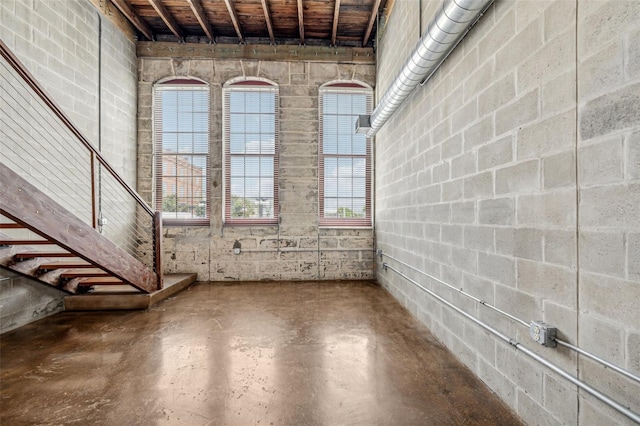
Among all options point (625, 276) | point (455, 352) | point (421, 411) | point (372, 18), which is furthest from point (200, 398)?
point (372, 18)

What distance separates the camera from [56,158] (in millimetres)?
3711

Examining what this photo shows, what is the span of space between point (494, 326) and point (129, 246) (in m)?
5.78

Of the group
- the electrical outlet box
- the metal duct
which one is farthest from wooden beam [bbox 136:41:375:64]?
the electrical outlet box

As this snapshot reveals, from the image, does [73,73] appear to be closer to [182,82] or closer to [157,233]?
[182,82]

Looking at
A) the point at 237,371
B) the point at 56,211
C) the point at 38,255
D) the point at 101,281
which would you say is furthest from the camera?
the point at 101,281

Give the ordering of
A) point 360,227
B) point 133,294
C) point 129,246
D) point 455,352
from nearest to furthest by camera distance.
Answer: point 455,352, point 133,294, point 129,246, point 360,227

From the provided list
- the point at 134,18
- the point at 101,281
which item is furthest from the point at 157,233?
the point at 134,18

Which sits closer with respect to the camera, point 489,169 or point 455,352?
point 489,169

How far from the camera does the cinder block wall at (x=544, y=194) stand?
51.7 inches

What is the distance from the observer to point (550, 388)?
1.69 metres

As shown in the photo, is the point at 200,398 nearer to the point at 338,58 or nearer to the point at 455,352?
the point at 455,352

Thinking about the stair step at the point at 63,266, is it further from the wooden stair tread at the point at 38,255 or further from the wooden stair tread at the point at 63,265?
the wooden stair tread at the point at 38,255

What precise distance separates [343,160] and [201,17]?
3428 mm

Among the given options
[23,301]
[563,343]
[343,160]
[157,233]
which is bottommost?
[23,301]
